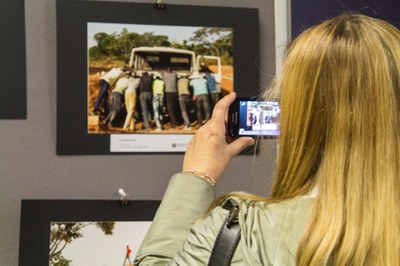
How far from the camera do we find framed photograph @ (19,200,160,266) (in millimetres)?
1046

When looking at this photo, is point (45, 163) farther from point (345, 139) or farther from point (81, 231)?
point (345, 139)

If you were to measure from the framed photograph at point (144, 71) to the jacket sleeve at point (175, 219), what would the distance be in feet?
1.01

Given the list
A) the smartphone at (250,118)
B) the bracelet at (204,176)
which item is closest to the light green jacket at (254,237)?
the bracelet at (204,176)

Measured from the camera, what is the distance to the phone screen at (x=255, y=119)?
0.94 metres

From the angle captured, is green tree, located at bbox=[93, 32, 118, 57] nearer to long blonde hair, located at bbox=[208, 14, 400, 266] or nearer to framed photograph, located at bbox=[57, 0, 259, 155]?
framed photograph, located at bbox=[57, 0, 259, 155]

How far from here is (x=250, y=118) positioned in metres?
0.95

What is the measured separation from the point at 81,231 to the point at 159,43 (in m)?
0.34

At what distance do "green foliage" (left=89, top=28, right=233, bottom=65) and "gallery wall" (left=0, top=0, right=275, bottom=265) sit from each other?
0.22ft

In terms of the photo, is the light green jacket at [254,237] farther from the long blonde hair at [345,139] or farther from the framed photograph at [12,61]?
the framed photograph at [12,61]

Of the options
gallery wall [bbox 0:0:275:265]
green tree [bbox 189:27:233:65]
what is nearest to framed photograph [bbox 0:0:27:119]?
gallery wall [bbox 0:0:275:265]

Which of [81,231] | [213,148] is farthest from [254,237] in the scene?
[81,231]

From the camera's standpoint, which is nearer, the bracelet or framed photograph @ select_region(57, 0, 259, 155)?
the bracelet

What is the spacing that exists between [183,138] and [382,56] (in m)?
0.49

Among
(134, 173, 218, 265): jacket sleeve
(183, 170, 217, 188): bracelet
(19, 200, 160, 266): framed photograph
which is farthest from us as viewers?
(19, 200, 160, 266): framed photograph
